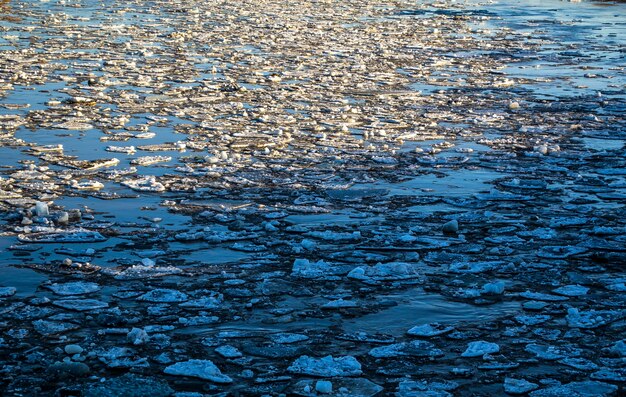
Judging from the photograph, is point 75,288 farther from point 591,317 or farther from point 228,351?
point 591,317

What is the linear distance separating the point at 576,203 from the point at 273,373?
3869 mm

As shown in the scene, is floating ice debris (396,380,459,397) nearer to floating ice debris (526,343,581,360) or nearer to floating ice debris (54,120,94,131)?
floating ice debris (526,343,581,360)

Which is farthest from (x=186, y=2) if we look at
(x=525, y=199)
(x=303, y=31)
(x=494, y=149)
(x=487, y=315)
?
(x=487, y=315)

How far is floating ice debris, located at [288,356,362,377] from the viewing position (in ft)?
14.8

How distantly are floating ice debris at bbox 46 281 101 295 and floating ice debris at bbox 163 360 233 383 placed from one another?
1.18 metres

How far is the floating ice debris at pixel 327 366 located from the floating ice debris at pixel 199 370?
1.11 ft

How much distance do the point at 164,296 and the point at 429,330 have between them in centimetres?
149

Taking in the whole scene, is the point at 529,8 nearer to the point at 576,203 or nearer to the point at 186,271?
the point at 576,203

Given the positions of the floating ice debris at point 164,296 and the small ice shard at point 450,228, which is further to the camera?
the small ice shard at point 450,228

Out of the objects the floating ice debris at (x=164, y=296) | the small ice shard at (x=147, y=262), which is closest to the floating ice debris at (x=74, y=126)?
the small ice shard at (x=147, y=262)

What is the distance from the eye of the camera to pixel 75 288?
552 centimetres

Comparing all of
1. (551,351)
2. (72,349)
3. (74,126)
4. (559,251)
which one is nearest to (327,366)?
(551,351)

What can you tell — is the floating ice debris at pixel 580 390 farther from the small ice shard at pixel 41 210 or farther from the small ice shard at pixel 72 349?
the small ice shard at pixel 41 210

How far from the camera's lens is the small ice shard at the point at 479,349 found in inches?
186
